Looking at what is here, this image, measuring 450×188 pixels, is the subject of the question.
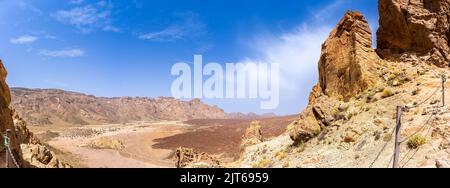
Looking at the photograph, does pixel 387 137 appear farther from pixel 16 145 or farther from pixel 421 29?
pixel 16 145

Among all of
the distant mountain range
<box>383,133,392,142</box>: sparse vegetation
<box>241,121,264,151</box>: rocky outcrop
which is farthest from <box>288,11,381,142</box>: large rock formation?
the distant mountain range

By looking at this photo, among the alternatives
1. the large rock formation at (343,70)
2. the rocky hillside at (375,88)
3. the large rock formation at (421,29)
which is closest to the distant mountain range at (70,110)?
the large rock formation at (343,70)

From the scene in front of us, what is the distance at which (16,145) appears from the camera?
52.0ft

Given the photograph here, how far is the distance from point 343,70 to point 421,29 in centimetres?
392

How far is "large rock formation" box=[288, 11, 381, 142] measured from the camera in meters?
17.6

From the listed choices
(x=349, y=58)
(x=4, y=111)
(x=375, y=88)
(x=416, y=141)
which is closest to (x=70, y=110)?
(x=4, y=111)

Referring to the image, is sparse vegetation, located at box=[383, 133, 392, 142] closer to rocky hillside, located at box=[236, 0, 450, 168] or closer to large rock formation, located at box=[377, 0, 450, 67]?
rocky hillside, located at box=[236, 0, 450, 168]

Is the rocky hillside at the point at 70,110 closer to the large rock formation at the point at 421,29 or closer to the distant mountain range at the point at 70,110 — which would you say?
the distant mountain range at the point at 70,110
